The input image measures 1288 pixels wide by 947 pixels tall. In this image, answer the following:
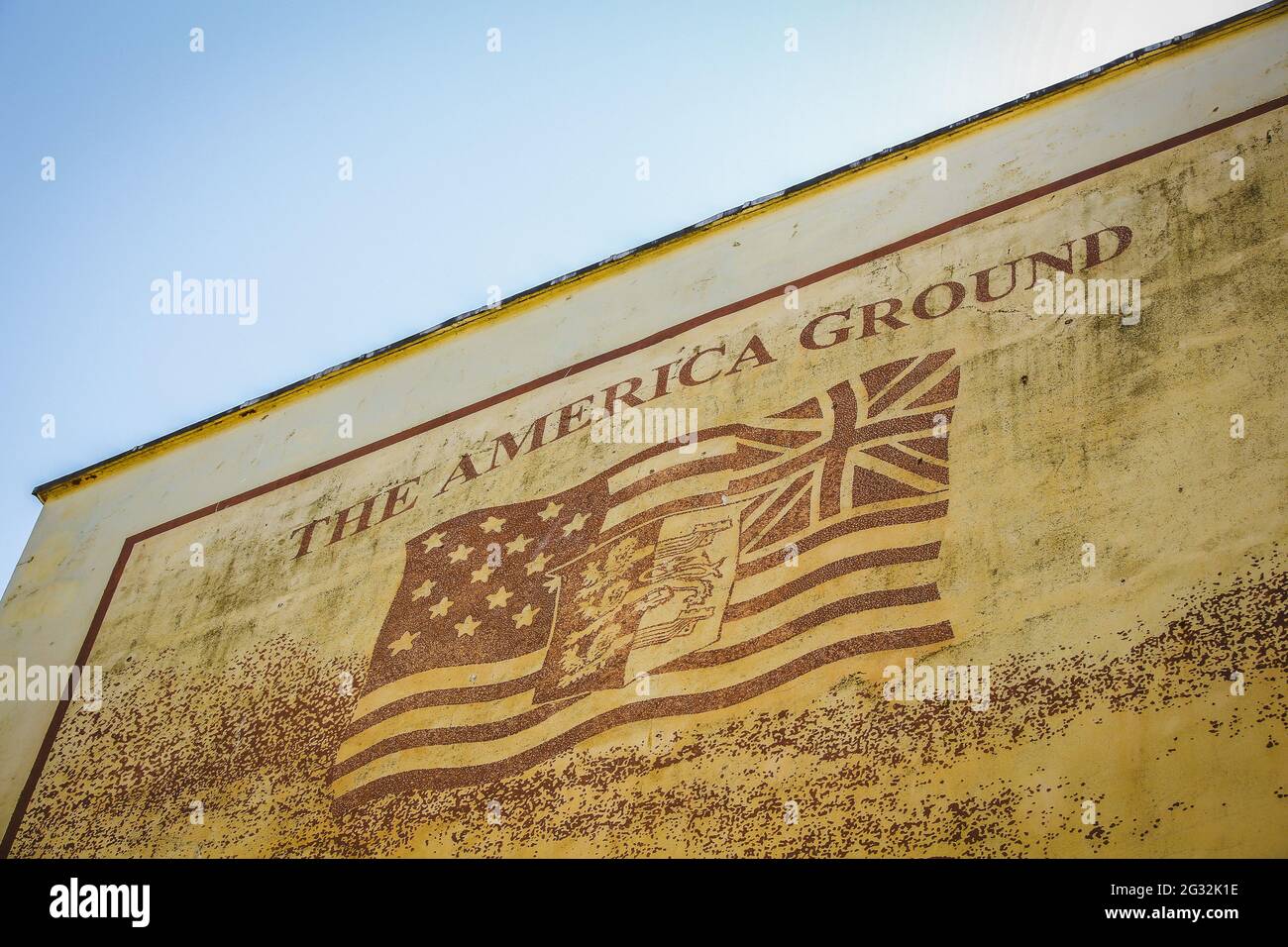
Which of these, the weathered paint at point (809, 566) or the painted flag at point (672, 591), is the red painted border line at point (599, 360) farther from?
the painted flag at point (672, 591)

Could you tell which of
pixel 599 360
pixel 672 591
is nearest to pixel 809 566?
pixel 672 591

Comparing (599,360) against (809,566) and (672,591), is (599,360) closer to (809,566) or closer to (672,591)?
(672,591)

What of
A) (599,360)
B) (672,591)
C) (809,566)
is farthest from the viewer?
(599,360)

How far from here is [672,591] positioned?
16.3ft

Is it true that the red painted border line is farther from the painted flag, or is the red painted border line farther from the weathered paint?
the painted flag

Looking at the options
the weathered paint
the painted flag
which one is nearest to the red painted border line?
the weathered paint

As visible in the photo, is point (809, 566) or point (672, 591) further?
point (672, 591)

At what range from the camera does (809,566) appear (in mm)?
4707

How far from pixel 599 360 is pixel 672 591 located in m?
1.54

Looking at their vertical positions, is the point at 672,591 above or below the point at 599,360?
below

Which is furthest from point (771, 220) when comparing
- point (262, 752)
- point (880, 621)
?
point (262, 752)

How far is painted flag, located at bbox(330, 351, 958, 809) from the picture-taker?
458 centimetres

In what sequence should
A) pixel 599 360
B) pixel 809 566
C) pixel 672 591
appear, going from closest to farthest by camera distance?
pixel 809 566 → pixel 672 591 → pixel 599 360
